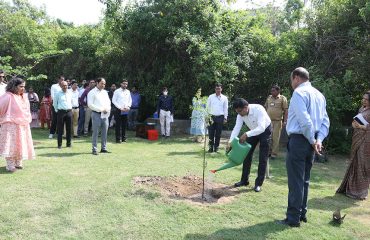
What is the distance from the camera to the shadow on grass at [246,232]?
455 centimetres

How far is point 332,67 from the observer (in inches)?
491

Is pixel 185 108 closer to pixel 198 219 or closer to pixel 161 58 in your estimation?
pixel 161 58

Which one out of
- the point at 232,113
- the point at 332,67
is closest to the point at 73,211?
the point at 232,113

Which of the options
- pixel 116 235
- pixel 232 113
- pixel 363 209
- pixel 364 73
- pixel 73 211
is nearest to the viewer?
pixel 116 235

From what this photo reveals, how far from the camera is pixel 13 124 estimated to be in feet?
23.5

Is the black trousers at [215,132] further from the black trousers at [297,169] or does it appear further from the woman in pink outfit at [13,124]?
the black trousers at [297,169]

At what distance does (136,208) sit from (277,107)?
5470 millimetres

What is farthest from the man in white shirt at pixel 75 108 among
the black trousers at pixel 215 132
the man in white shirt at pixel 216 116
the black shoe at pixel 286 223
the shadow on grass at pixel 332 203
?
the black shoe at pixel 286 223

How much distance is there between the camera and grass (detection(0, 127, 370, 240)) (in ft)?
15.2

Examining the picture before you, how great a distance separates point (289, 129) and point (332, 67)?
8684 millimetres

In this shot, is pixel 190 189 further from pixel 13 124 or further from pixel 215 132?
pixel 215 132

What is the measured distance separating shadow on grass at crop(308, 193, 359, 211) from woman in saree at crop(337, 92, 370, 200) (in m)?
0.21

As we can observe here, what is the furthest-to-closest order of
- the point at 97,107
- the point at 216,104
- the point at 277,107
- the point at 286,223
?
the point at 216,104
the point at 277,107
the point at 97,107
the point at 286,223

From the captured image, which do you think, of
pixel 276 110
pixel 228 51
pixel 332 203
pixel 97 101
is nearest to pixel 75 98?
pixel 97 101
